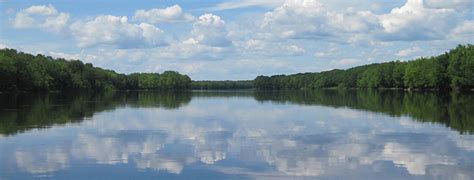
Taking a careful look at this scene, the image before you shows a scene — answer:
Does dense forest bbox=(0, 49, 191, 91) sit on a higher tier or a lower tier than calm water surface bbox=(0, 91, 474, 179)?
higher

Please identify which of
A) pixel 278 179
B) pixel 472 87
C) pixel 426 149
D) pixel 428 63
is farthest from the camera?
pixel 428 63

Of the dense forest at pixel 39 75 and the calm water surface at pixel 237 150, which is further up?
the dense forest at pixel 39 75

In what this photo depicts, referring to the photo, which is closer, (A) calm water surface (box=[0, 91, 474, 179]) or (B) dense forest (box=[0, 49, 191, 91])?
(A) calm water surface (box=[0, 91, 474, 179])

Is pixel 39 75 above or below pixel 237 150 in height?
above

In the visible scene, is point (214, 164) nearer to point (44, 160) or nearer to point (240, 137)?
point (44, 160)

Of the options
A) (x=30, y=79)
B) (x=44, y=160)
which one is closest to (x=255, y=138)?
(x=44, y=160)

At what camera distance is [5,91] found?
114m

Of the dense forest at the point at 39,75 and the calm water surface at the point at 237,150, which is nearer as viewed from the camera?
the calm water surface at the point at 237,150

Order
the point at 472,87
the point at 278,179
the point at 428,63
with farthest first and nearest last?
the point at 428,63 → the point at 472,87 → the point at 278,179

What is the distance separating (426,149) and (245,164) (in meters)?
7.13

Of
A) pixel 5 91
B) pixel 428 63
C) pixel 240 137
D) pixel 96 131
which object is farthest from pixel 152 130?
pixel 428 63

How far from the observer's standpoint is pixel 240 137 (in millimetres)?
24688

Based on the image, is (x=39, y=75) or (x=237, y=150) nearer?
(x=237, y=150)

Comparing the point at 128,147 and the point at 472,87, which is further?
the point at 472,87
